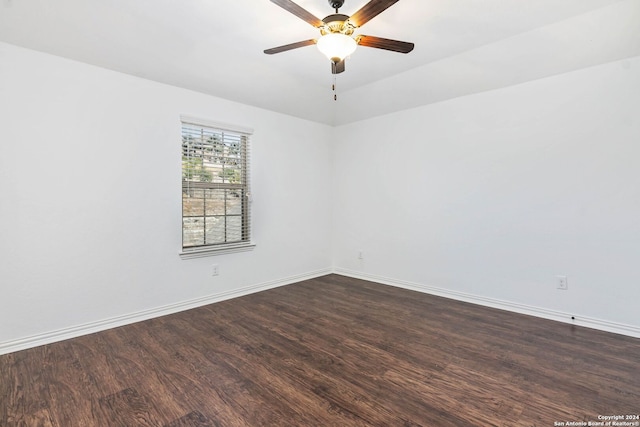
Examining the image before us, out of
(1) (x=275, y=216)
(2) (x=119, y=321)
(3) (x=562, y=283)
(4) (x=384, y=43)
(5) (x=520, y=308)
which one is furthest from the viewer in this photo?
(1) (x=275, y=216)

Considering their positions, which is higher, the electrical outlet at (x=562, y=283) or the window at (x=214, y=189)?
the window at (x=214, y=189)

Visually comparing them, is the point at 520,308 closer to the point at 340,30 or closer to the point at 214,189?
the point at 340,30

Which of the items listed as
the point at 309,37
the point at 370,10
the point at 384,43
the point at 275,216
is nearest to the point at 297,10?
the point at 370,10

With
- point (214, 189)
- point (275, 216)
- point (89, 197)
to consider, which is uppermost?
point (214, 189)

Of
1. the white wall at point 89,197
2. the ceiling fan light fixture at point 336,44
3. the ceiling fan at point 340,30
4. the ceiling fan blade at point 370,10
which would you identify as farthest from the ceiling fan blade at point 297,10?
the white wall at point 89,197

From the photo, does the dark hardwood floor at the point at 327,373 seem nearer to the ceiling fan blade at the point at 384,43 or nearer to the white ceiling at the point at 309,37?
the ceiling fan blade at the point at 384,43

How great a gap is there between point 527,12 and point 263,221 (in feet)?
10.9

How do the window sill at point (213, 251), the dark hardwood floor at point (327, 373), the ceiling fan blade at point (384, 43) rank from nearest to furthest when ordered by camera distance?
the dark hardwood floor at point (327, 373)
the ceiling fan blade at point (384, 43)
the window sill at point (213, 251)

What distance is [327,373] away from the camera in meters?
2.10

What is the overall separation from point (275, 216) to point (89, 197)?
6.85 feet

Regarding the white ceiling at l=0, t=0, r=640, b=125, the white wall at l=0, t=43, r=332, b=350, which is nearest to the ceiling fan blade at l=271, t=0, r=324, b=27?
the white ceiling at l=0, t=0, r=640, b=125

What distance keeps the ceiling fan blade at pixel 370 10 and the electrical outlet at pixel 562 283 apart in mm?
2929

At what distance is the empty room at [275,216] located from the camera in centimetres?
194

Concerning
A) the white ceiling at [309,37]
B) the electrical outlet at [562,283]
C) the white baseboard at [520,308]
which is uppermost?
the white ceiling at [309,37]
